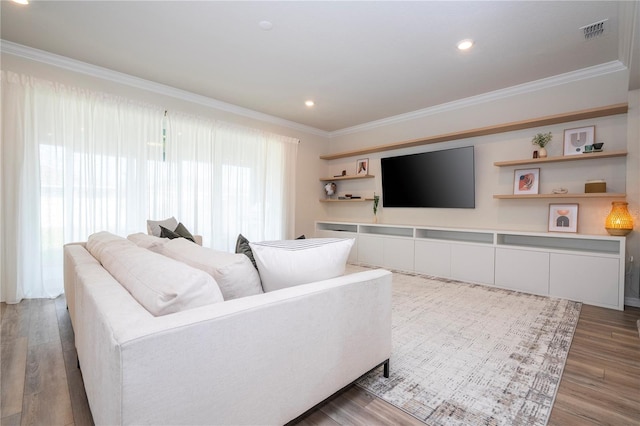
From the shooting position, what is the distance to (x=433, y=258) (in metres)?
4.12

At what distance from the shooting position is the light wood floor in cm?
135

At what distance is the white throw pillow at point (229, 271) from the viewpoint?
48.3 inches

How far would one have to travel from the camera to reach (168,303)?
0.94m

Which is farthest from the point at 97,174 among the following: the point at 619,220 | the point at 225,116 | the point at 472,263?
the point at 619,220

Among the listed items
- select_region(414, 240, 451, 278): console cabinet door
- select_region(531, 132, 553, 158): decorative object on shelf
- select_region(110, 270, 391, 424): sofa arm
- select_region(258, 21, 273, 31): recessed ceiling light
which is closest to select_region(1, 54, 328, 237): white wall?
select_region(258, 21, 273, 31): recessed ceiling light

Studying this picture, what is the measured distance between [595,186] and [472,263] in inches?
58.1

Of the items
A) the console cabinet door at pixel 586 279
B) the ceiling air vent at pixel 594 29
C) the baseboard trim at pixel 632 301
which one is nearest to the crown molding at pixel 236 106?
the ceiling air vent at pixel 594 29

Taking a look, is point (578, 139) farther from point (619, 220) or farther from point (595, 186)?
point (619, 220)

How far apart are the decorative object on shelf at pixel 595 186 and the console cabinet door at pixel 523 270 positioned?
Answer: 0.79m

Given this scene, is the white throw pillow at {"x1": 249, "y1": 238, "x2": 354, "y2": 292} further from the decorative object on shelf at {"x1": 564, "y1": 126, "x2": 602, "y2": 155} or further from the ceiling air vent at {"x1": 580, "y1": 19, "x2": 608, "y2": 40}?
the decorative object on shelf at {"x1": 564, "y1": 126, "x2": 602, "y2": 155}

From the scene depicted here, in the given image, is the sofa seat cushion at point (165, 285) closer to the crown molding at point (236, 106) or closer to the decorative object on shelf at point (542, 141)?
the crown molding at point (236, 106)

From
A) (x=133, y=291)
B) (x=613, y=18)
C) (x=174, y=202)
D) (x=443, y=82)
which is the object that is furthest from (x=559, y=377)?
(x=174, y=202)

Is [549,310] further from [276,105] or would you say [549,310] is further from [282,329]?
[276,105]

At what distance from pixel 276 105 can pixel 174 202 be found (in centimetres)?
201
